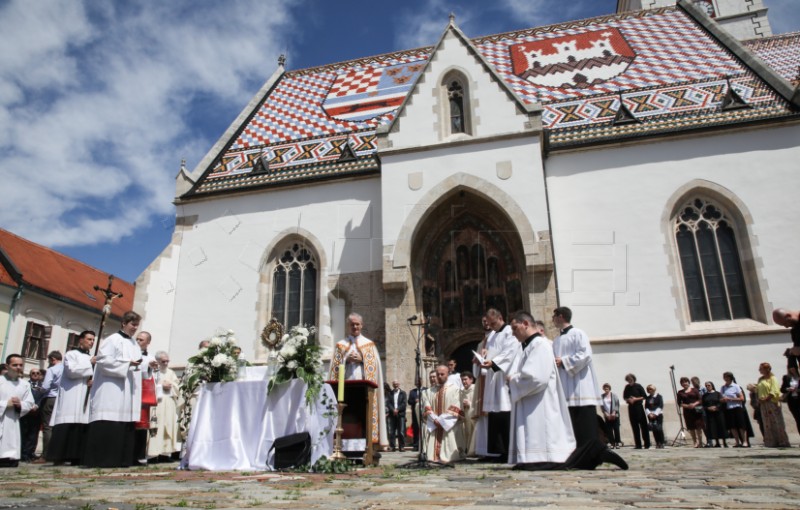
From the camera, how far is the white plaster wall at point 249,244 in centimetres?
1477

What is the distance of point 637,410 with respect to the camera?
10703 mm

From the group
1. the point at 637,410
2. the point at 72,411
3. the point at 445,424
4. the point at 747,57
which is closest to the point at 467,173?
the point at 637,410

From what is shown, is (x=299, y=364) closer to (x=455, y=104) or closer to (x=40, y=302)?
(x=455, y=104)

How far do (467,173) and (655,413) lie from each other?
21.1 feet

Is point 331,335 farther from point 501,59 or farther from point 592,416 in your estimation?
point 501,59

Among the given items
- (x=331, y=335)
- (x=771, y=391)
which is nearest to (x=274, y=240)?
(x=331, y=335)

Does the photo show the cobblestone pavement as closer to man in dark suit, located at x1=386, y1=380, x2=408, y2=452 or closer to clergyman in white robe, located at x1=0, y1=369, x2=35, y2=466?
clergyman in white robe, located at x1=0, y1=369, x2=35, y2=466

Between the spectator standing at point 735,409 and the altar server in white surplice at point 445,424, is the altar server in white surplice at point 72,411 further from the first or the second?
the spectator standing at point 735,409

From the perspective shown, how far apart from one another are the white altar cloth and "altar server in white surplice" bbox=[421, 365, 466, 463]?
2.13 m

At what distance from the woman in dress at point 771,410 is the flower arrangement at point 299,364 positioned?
7.60m

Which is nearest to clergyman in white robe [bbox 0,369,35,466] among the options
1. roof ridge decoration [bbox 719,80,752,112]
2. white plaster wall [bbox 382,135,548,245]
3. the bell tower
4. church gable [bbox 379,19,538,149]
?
white plaster wall [bbox 382,135,548,245]

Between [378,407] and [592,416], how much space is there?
8.56 ft

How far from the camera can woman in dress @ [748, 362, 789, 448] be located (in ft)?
31.4

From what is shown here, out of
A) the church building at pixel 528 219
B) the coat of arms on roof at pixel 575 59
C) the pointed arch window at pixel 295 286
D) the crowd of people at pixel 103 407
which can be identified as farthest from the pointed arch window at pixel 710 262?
the crowd of people at pixel 103 407
